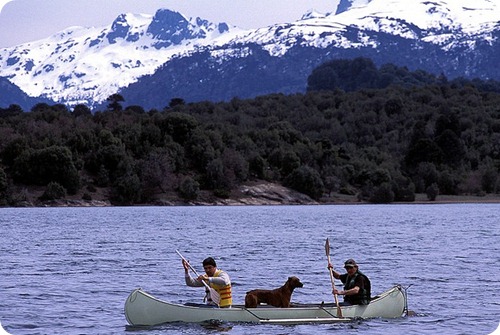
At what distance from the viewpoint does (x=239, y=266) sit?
5122 cm

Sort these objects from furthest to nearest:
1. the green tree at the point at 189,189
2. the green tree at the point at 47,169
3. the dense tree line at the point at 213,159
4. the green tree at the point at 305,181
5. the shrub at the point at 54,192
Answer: the green tree at the point at 305,181
the green tree at the point at 189,189
the dense tree line at the point at 213,159
the green tree at the point at 47,169
the shrub at the point at 54,192

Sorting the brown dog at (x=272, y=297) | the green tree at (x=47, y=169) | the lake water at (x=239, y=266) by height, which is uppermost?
the green tree at (x=47, y=169)

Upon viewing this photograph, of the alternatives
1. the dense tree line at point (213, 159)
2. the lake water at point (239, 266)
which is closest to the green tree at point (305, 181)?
the dense tree line at point (213, 159)

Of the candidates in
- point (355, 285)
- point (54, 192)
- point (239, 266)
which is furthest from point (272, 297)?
point (54, 192)

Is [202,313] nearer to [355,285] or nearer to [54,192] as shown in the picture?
[355,285]

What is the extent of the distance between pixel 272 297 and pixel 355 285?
262 centimetres

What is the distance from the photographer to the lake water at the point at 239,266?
33.2m

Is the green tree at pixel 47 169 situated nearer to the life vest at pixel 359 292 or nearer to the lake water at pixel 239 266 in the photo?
the lake water at pixel 239 266

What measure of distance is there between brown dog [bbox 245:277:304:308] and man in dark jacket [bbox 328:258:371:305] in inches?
67.8

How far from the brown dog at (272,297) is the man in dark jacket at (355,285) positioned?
1.72 m

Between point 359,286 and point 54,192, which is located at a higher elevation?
point 54,192

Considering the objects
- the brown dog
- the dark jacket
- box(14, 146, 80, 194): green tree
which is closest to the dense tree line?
box(14, 146, 80, 194): green tree

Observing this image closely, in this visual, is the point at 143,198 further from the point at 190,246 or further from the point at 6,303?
the point at 6,303

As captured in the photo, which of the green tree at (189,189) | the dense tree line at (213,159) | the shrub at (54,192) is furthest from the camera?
the green tree at (189,189)
